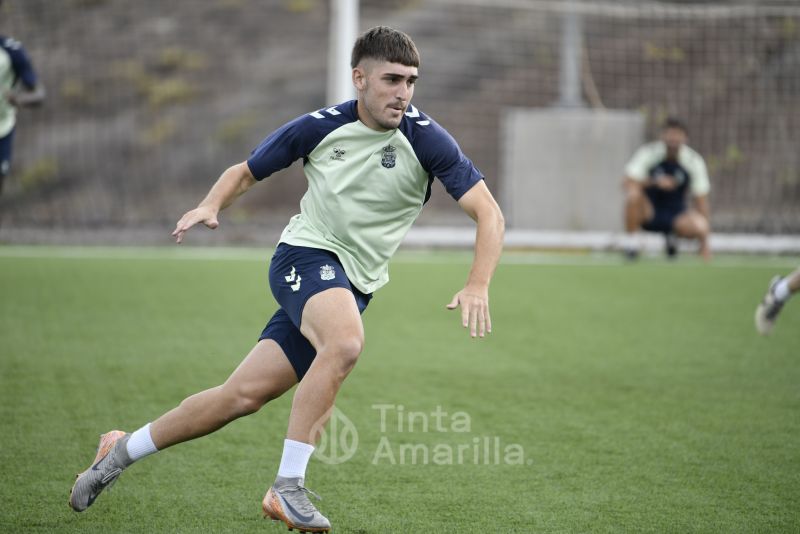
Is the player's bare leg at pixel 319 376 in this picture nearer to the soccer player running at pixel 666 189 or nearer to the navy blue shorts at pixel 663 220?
the soccer player running at pixel 666 189

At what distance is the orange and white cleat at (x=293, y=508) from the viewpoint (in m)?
3.74

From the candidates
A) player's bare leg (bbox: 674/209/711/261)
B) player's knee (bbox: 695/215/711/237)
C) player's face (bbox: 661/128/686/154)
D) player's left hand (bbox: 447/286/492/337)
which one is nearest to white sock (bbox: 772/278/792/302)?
player's left hand (bbox: 447/286/492/337)

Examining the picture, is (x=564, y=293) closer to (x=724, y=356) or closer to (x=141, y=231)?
(x=724, y=356)

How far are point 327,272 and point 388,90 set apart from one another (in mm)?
715

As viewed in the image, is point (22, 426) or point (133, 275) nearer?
point (22, 426)

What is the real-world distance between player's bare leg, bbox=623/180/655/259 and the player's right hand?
404 inches

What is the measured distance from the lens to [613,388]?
662 cm

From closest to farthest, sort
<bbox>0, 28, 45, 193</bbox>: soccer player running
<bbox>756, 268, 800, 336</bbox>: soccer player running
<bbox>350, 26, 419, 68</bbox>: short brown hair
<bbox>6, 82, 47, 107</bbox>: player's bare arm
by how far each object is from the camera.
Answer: <bbox>350, 26, 419, 68</bbox>: short brown hair
<bbox>756, 268, 800, 336</bbox>: soccer player running
<bbox>6, 82, 47, 107</bbox>: player's bare arm
<bbox>0, 28, 45, 193</bbox>: soccer player running

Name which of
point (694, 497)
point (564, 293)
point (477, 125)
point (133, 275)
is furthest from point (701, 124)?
point (694, 497)

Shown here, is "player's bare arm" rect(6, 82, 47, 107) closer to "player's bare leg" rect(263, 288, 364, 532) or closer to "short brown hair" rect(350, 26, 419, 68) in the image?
"short brown hair" rect(350, 26, 419, 68)

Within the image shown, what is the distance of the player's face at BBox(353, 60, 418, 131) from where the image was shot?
410 cm

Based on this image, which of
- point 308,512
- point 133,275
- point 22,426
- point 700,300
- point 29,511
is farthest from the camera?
point 133,275

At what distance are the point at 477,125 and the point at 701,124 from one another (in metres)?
3.87

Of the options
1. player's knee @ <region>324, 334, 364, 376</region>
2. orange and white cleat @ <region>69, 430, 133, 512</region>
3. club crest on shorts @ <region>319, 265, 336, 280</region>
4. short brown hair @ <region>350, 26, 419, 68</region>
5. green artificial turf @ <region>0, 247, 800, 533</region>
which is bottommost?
green artificial turf @ <region>0, 247, 800, 533</region>
